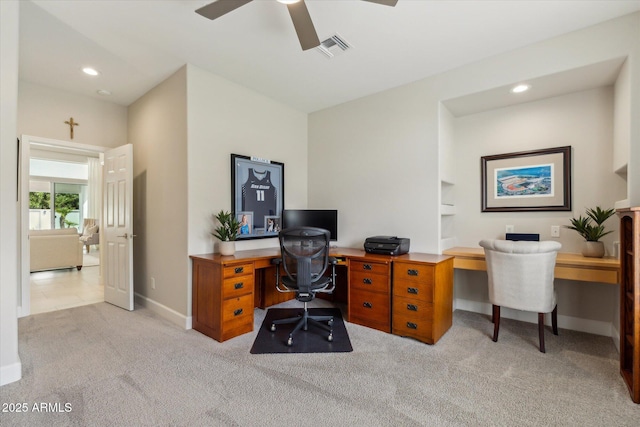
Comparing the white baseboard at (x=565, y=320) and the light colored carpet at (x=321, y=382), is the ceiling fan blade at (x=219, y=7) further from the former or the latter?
the white baseboard at (x=565, y=320)

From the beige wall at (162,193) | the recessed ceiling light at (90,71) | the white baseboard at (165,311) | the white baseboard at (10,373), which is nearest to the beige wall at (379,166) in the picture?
the beige wall at (162,193)

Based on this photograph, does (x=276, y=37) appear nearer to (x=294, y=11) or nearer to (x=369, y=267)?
(x=294, y=11)

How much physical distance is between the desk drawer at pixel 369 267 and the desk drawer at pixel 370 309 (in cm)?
22

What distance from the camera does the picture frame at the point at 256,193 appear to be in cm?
351

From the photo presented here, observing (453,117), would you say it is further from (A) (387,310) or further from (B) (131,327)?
(B) (131,327)

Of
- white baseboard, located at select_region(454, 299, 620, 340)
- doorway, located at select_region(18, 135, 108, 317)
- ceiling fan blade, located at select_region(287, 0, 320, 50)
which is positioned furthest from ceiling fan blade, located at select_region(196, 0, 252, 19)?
white baseboard, located at select_region(454, 299, 620, 340)


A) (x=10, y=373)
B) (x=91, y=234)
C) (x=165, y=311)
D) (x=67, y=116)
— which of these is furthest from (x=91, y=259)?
(x=10, y=373)

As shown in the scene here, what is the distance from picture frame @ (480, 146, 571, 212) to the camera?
10.0 feet

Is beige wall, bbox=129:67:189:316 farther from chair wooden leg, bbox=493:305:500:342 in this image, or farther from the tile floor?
chair wooden leg, bbox=493:305:500:342

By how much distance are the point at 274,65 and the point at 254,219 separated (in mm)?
1797

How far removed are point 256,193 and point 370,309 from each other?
1.97 m

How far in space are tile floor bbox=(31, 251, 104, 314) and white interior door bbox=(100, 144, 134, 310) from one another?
1.46 feet

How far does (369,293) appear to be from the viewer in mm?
3068

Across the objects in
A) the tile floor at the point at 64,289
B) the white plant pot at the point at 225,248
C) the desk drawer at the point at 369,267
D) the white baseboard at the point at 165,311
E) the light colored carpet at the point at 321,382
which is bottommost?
the light colored carpet at the point at 321,382
